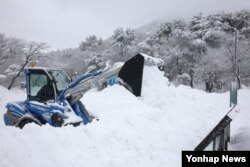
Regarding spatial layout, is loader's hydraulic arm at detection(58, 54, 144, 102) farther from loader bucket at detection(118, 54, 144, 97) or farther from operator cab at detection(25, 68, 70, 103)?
operator cab at detection(25, 68, 70, 103)

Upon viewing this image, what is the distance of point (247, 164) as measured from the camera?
18.9ft

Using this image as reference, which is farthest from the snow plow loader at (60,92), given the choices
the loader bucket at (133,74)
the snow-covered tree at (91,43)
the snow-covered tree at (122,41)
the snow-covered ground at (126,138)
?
the snow-covered tree at (91,43)

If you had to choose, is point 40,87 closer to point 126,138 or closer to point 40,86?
point 40,86

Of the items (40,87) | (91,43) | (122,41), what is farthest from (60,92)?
(91,43)

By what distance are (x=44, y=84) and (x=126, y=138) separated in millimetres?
3293

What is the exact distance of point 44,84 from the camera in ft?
30.0

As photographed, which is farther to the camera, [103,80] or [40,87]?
[40,87]

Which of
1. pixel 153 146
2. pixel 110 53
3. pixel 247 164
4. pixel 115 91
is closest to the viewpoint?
pixel 247 164

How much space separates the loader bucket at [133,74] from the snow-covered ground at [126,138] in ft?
2.51

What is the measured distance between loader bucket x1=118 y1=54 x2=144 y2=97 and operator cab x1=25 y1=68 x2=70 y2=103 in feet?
6.10

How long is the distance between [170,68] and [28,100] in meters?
31.8

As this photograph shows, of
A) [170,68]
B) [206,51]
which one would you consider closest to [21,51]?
[170,68]

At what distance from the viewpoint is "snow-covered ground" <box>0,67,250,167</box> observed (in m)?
5.70

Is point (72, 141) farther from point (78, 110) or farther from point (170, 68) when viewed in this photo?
point (170, 68)
